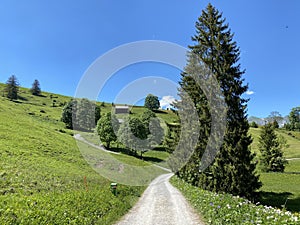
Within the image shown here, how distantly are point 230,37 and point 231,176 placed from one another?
36.6ft

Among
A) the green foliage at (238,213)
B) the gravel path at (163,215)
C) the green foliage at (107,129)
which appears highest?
the green foliage at (107,129)

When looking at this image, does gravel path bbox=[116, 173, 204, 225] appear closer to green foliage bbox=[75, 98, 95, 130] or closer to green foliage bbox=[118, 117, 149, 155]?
green foliage bbox=[118, 117, 149, 155]

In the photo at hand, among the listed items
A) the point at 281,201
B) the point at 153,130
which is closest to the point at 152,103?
the point at 153,130

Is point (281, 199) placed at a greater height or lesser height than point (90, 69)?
lesser

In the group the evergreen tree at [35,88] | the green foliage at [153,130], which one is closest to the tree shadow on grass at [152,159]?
the green foliage at [153,130]

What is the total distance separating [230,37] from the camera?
56.2ft

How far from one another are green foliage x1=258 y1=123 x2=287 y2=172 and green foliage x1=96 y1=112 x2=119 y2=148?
33.8 meters

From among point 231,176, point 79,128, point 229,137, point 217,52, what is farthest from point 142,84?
point 79,128

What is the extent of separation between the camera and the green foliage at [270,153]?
129ft

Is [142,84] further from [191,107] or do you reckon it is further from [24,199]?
[24,199]

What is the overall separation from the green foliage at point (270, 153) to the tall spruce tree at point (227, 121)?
27.7 m

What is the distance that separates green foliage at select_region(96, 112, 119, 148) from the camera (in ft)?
170

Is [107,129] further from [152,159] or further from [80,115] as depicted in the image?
[80,115]

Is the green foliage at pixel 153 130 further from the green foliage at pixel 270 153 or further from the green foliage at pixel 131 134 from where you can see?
the green foliage at pixel 270 153
